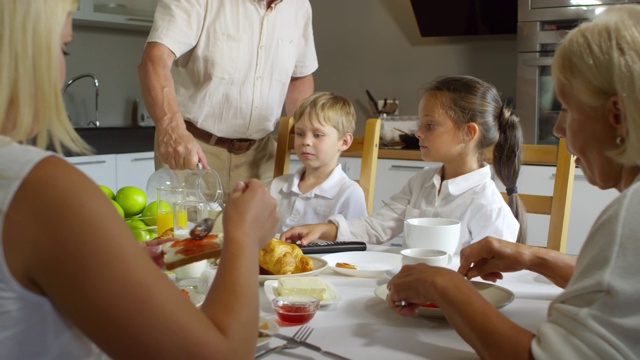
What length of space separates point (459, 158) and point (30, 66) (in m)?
1.58

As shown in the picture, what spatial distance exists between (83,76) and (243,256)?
3.69 m

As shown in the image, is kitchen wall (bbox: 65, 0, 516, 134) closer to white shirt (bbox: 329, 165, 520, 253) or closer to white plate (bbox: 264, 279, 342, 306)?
white shirt (bbox: 329, 165, 520, 253)

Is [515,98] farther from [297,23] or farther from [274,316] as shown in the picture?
[274,316]

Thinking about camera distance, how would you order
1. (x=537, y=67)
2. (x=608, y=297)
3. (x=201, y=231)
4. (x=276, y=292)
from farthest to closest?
(x=537, y=67) < (x=276, y=292) < (x=201, y=231) < (x=608, y=297)

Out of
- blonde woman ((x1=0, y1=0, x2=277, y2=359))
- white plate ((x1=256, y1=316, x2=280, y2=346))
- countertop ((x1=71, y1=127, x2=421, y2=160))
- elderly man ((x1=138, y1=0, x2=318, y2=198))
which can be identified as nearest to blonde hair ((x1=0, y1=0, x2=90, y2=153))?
blonde woman ((x1=0, y1=0, x2=277, y2=359))

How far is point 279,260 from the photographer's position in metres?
1.41

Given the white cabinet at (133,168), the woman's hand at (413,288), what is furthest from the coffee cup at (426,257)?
the white cabinet at (133,168)

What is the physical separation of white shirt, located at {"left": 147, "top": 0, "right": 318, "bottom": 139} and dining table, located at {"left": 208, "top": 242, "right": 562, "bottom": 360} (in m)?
1.21

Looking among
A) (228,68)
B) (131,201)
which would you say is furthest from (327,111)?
Answer: (131,201)

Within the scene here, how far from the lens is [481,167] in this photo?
7.11ft

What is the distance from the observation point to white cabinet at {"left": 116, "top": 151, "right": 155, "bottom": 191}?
388cm

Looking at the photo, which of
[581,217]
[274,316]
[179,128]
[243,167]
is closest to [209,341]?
[274,316]

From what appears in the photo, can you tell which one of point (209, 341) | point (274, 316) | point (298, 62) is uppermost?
point (298, 62)

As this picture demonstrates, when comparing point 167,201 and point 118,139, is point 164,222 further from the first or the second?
point 118,139
